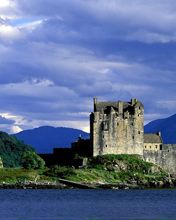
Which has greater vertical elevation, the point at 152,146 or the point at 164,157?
the point at 152,146

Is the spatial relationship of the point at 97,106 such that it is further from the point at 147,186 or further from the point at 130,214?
the point at 130,214

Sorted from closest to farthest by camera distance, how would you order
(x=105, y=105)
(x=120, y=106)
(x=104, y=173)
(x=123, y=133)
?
(x=104, y=173)
(x=123, y=133)
(x=120, y=106)
(x=105, y=105)

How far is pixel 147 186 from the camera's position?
152500mm

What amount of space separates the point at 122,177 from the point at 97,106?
13998 mm

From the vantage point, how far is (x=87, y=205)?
109m

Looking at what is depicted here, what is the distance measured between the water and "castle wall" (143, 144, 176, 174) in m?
13.6

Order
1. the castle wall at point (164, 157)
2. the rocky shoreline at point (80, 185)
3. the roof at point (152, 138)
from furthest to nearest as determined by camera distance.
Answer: the roof at point (152, 138) < the castle wall at point (164, 157) < the rocky shoreline at point (80, 185)

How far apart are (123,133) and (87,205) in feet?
163

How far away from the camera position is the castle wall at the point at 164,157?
529 ft

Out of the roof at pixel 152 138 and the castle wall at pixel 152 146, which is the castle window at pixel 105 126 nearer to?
the castle wall at pixel 152 146

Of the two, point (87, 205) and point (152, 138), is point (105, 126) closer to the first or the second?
point (152, 138)

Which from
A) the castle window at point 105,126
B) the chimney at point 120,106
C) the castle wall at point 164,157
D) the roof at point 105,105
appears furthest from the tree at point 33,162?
the castle wall at point 164,157

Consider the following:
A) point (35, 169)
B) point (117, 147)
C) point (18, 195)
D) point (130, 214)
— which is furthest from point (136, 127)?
point (130, 214)

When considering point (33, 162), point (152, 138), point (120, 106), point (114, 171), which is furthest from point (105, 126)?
point (33, 162)
